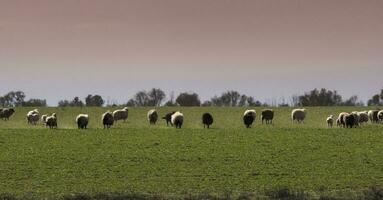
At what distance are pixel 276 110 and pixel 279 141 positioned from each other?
Answer: 39.2 m

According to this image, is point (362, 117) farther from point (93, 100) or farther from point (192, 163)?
point (93, 100)

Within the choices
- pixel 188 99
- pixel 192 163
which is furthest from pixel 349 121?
pixel 188 99

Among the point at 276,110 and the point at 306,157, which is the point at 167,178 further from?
the point at 276,110

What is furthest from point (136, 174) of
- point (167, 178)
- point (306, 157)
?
point (306, 157)

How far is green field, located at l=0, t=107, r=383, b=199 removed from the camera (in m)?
23.1

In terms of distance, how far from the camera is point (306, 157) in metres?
34.2

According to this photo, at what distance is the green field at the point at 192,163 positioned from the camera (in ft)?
75.9

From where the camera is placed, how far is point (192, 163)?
3172cm

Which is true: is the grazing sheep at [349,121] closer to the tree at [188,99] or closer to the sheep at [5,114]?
the sheep at [5,114]

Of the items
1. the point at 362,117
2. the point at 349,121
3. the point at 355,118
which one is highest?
the point at 362,117

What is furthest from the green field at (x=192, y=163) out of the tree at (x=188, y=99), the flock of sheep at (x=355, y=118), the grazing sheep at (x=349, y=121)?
the tree at (x=188, y=99)

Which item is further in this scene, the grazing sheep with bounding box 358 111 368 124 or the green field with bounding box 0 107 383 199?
the grazing sheep with bounding box 358 111 368 124

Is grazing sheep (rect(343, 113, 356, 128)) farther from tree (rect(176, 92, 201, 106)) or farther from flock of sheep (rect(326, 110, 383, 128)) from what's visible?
tree (rect(176, 92, 201, 106))

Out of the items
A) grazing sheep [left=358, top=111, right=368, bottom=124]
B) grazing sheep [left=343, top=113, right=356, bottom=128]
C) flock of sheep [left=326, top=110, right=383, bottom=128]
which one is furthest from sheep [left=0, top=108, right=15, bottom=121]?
grazing sheep [left=358, top=111, right=368, bottom=124]
